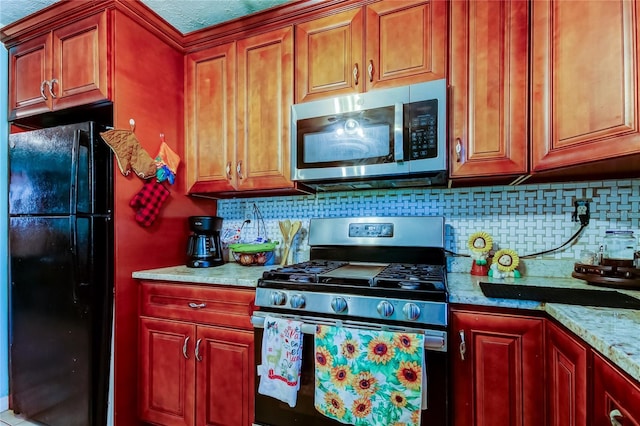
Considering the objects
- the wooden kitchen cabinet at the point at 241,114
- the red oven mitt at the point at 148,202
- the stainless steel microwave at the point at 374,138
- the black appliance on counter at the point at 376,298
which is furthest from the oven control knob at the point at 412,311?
the red oven mitt at the point at 148,202

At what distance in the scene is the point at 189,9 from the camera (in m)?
1.84

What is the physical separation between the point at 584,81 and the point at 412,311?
1042 millimetres

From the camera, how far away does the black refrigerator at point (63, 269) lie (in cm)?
154

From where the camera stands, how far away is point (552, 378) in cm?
103

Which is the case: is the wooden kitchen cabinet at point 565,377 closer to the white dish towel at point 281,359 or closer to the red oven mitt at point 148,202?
the white dish towel at point 281,359

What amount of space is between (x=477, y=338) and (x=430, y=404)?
0.98 ft

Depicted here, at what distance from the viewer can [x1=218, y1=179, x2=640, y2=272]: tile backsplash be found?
4.76ft

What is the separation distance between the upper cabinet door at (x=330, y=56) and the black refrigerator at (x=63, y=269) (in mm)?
1139

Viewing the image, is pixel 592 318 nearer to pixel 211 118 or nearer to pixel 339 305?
pixel 339 305

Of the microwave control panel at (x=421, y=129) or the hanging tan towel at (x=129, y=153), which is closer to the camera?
the microwave control panel at (x=421, y=129)

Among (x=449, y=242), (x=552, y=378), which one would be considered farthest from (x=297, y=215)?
(x=552, y=378)

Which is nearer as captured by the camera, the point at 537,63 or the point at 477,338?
the point at 477,338

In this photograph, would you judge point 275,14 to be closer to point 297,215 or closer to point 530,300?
point 297,215

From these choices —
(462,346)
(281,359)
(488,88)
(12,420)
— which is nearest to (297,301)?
(281,359)
